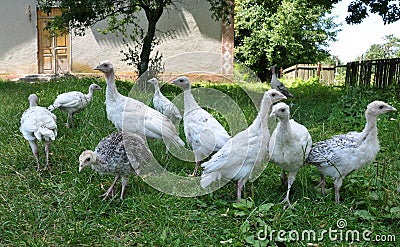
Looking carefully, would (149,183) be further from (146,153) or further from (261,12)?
(261,12)

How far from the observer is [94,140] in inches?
205

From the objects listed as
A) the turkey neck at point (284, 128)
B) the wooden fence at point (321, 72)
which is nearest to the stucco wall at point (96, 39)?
the wooden fence at point (321, 72)

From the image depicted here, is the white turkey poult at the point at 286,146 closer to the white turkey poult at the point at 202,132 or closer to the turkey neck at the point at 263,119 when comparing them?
the turkey neck at the point at 263,119

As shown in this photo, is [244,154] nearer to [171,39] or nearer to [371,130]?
[371,130]

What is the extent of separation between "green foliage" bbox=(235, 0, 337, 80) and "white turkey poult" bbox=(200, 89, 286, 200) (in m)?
20.5

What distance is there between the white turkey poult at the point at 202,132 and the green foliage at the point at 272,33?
19.5 metres

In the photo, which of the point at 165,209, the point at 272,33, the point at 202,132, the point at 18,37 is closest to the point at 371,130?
the point at 202,132

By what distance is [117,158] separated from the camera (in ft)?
12.3

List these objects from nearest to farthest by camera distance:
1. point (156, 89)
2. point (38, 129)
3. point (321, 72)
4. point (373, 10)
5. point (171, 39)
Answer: point (38, 129) < point (156, 89) < point (373, 10) < point (171, 39) < point (321, 72)

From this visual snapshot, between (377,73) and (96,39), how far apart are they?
10.1 meters

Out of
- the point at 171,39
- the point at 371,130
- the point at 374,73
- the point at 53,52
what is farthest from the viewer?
the point at 53,52

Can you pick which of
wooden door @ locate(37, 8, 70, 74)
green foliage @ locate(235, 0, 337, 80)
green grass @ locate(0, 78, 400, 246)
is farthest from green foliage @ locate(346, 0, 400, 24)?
green foliage @ locate(235, 0, 337, 80)

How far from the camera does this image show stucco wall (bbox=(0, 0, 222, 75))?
16125 millimetres

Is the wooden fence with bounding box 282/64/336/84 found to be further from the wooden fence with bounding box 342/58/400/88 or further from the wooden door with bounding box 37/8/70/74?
the wooden door with bounding box 37/8/70/74
